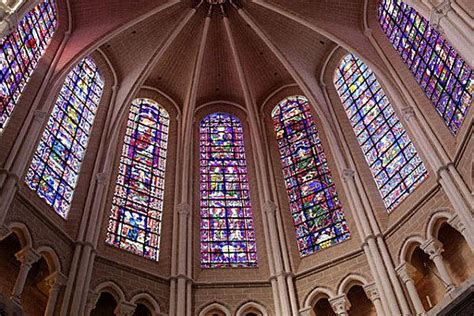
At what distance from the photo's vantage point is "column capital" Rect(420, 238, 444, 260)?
471 inches

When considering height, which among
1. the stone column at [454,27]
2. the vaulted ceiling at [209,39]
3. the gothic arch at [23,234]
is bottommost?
the gothic arch at [23,234]

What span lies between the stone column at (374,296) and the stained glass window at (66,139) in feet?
24.4

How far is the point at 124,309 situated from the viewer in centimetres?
1289

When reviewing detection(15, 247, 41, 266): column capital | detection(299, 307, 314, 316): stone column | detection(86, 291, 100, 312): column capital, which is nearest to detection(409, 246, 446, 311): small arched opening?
detection(299, 307, 314, 316): stone column

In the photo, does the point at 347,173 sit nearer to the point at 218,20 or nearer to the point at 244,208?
the point at 244,208

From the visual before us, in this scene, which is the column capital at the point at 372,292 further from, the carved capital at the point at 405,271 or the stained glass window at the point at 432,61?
the stained glass window at the point at 432,61

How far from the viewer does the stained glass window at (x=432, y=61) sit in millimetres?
12641

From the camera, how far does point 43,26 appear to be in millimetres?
15898

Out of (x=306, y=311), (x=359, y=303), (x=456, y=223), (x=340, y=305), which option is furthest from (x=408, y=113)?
(x=306, y=311)

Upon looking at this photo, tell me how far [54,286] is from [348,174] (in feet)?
26.2

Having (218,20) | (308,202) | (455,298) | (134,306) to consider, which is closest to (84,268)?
(134,306)

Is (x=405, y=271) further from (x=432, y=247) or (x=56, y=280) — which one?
(x=56, y=280)

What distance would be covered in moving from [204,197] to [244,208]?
126 cm

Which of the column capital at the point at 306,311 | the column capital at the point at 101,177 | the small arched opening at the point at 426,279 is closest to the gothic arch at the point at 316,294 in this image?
the column capital at the point at 306,311
